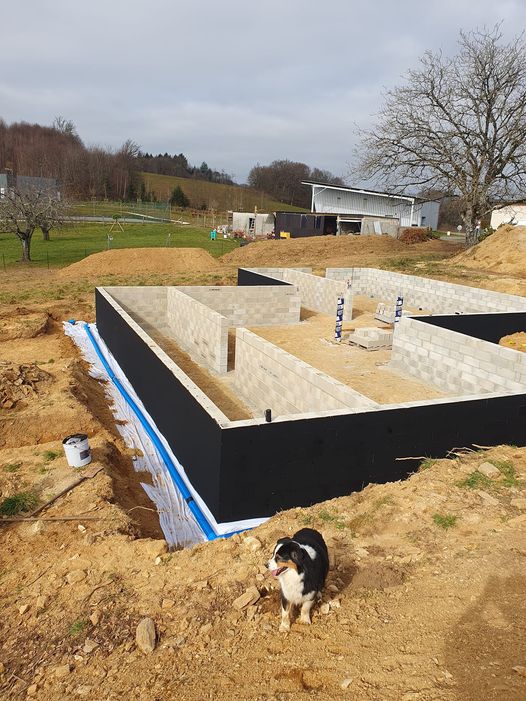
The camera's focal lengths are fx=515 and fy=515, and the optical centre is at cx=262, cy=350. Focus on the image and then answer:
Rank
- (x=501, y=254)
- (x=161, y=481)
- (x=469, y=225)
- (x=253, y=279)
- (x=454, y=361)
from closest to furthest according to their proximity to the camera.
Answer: (x=161, y=481) < (x=454, y=361) < (x=253, y=279) < (x=501, y=254) < (x=469, y=225)

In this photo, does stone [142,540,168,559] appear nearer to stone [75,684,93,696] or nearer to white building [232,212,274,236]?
stone [75,684,93,696]

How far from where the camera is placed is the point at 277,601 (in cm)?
439

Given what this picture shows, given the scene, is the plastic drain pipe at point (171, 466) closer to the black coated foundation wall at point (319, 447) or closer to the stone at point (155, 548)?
the black coated foundation wall at point (319, 447)

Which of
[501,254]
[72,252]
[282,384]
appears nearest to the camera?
[282,384]

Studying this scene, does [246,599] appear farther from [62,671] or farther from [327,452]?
[327,452]

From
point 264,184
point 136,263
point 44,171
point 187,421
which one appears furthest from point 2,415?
point 264,184

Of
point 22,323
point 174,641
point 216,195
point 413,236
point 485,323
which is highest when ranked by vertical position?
point 216,195

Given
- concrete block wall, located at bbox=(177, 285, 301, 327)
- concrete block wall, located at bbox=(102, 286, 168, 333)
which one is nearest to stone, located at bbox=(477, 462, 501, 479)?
concrete block wall, located at bbox=(177, 285, 301, 327)

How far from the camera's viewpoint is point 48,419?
9.84m

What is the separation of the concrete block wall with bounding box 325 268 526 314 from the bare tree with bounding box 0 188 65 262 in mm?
20111

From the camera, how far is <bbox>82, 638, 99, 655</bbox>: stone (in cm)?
418

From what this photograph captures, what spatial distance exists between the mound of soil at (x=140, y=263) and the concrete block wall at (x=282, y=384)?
2026 centimetres

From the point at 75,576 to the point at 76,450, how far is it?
3.11 m

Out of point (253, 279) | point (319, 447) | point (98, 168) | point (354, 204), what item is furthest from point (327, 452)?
point (98, 168)
